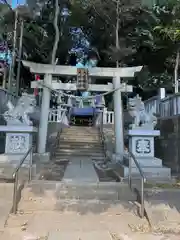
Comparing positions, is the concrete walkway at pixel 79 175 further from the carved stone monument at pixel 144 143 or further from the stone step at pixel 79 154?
the stone step at pixel 79 154

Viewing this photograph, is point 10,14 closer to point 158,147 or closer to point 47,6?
point 47,6

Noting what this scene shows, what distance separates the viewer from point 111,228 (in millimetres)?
4750

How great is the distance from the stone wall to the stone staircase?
3106 millimetres

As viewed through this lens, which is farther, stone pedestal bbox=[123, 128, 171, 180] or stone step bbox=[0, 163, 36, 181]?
stone pedestal bbox=[123, 128, 171, 180]

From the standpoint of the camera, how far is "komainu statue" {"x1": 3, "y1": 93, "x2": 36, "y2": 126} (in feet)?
29.1

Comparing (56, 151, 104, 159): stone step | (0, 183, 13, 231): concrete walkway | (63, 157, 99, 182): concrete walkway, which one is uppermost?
(56, 151, 104, 159): stone step

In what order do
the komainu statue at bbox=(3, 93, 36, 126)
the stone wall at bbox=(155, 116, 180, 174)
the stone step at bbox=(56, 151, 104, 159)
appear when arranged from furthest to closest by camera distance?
1. the stone step at bbox=(56, 151, 104, 159)
2. the stone wall at bbox=(155, 116, 180, 174)
3. the komainu statue at bbox=(3, 93, 36, 126)

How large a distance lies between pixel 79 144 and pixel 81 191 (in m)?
8.65

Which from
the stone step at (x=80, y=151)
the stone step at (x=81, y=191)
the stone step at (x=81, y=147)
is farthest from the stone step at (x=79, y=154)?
the stone step at (x=81, y=191)

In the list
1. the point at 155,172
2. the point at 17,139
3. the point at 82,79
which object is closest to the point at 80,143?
the point at 82,79

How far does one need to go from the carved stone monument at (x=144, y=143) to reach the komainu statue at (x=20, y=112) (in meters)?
3.33

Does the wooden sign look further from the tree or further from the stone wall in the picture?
the tree

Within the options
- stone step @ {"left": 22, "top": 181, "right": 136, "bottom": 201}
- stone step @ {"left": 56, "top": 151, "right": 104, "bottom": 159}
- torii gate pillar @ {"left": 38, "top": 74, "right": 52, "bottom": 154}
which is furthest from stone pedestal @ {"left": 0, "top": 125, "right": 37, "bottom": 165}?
stone step @ {"left": 56, "top": 151, "right": 104, "bottom": 159}

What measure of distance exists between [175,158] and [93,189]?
437 cm
